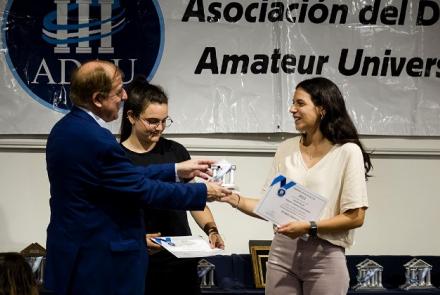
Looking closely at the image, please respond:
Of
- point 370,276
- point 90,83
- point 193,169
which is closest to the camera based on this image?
point 90,83

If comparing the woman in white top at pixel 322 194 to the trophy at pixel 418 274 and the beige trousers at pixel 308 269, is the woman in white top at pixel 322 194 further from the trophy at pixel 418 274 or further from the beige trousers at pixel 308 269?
the trophy at pixel 418 274

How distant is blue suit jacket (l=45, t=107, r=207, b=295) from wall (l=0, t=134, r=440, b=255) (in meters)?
2.17

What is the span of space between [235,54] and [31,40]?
121 cm

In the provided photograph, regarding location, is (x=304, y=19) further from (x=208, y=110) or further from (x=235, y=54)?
(x=208, y=110)

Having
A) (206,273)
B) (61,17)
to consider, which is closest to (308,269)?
(206,273)

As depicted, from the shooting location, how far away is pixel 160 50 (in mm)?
4527

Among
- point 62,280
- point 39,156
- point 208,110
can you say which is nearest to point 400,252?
point 208,110

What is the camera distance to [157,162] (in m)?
3.04

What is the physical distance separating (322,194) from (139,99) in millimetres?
832

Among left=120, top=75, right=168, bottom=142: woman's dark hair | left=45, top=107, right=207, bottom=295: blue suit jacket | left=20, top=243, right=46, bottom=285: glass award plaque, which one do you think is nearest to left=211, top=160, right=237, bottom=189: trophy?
left=120, top=75, right=168, bottom=142: woman's dark hair

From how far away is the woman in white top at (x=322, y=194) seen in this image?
2912 mm

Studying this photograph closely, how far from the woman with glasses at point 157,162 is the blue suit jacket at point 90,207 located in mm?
459

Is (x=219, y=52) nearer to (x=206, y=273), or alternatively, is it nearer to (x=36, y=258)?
(x=206, y=273)

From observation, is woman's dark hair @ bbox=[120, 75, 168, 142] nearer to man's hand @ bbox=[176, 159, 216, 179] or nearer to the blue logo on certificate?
man's hand @ bbox=[176, 159, 216, 179]
